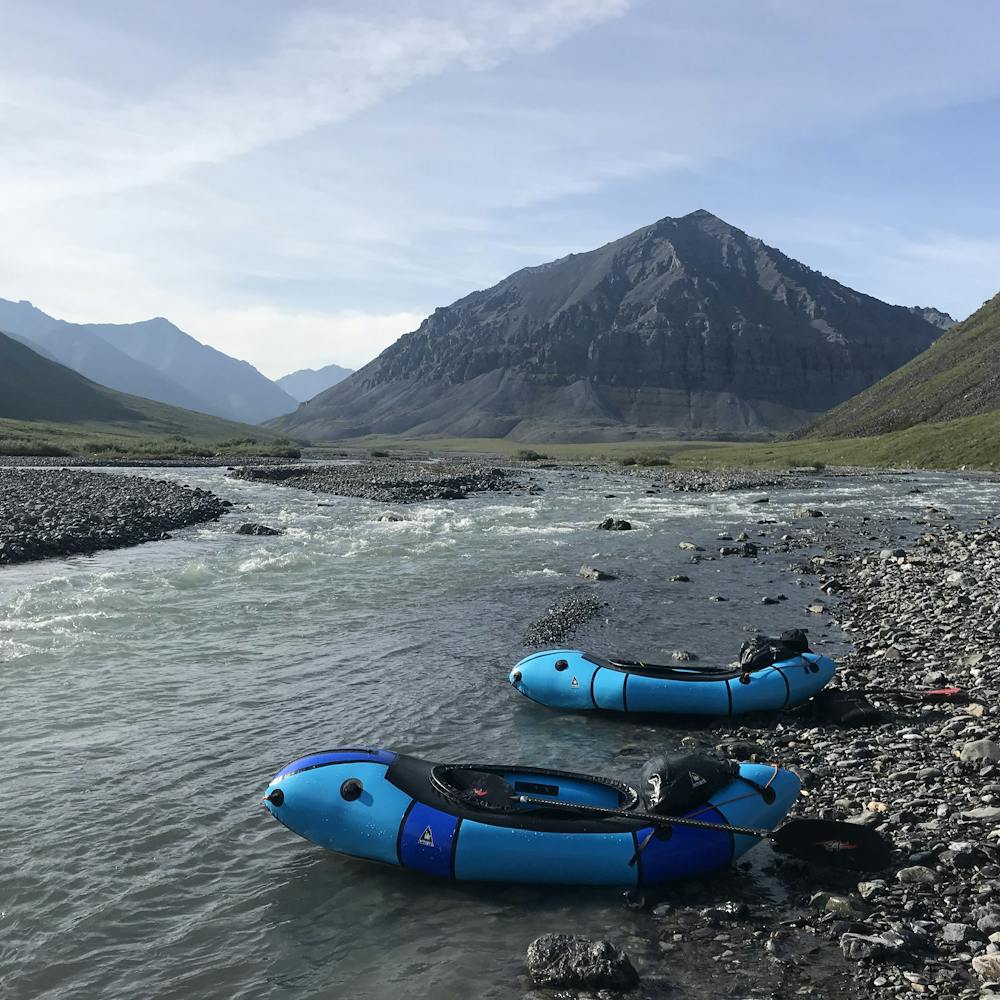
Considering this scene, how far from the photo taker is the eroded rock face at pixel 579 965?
22.2 feet

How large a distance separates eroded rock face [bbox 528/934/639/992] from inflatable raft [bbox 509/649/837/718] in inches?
246

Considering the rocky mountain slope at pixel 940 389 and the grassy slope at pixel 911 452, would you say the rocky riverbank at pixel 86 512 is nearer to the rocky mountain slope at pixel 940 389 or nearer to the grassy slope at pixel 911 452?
the grassy slope at pixel 911 452

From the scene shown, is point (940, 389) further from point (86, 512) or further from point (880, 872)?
point (880, 872)

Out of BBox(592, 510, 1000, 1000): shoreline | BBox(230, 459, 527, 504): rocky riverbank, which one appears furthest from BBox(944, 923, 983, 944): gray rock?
BBox(230, 459, 527, 504): rocky riverbank

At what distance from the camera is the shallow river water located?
7.52m

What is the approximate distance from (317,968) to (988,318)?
579 ft

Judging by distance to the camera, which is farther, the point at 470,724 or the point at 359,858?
the point at 470,724

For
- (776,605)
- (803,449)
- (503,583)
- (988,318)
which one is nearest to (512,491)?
A: (503,583)

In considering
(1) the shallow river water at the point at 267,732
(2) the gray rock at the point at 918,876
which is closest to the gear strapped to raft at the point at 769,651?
(1) the shallow river water at the point at 267,732

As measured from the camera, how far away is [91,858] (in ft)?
29.6

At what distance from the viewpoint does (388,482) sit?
2382 inches

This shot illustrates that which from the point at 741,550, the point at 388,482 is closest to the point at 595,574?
the point at 741,550

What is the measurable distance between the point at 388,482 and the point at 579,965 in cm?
5473

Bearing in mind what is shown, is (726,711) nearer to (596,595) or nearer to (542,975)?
(542,975)
